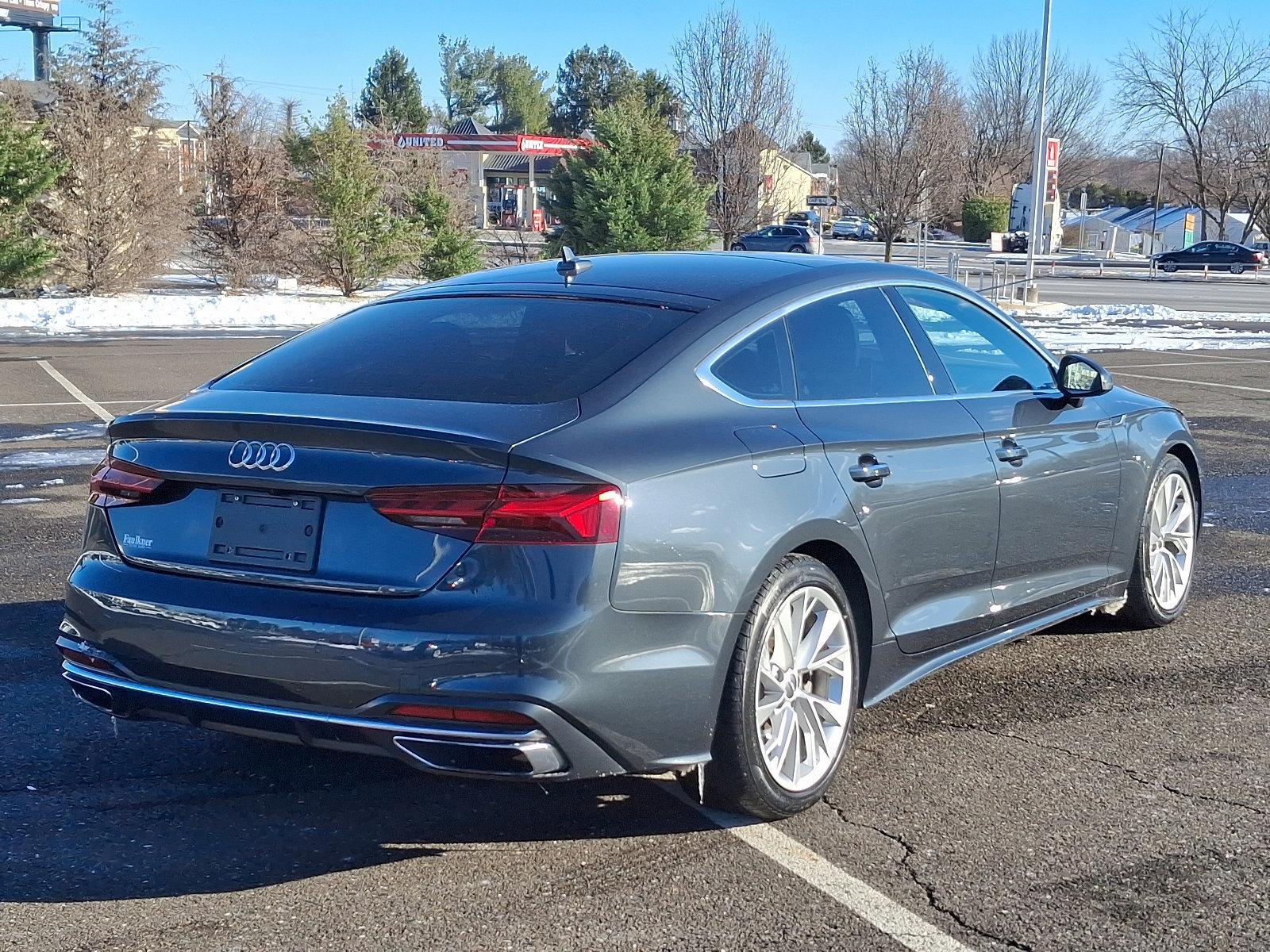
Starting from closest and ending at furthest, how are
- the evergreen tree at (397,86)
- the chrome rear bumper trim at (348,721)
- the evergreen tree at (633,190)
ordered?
1. the chrome rear bumper trim at (348,721)
2. the evergreen tree at (633,190)
3. the evergreen tree at (397,86)

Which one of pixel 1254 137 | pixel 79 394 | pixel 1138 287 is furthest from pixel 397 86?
pixel 79 394

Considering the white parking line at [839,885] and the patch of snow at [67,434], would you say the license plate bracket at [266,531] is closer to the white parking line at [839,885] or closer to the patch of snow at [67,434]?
the white parking line at [839,885]

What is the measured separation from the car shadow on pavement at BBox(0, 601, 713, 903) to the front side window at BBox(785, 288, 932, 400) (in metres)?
1.35

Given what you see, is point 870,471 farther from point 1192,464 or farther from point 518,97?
point 518,97

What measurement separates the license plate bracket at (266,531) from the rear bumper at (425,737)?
358 millimetres

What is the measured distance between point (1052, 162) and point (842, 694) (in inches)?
1313

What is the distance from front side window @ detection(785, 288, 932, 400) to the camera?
14.8ft

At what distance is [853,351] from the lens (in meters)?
4.73

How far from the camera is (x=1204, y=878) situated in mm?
3754

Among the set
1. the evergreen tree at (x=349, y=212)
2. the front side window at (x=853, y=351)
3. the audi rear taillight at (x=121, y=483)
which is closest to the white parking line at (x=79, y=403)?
the audi rear taillight at (x=121, y=483)

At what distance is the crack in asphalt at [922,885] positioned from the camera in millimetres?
3408

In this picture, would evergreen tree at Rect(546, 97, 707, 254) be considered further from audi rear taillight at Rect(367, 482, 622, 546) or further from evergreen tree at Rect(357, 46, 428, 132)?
A: evergreen tree at Rect(357, 46, 428, 132)

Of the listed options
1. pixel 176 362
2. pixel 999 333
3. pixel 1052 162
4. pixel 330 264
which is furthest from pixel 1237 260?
pixel 999 333

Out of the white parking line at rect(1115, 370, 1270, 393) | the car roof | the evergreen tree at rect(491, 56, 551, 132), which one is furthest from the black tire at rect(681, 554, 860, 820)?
the evergreen tree at rect(491, 56, 551, 132)
